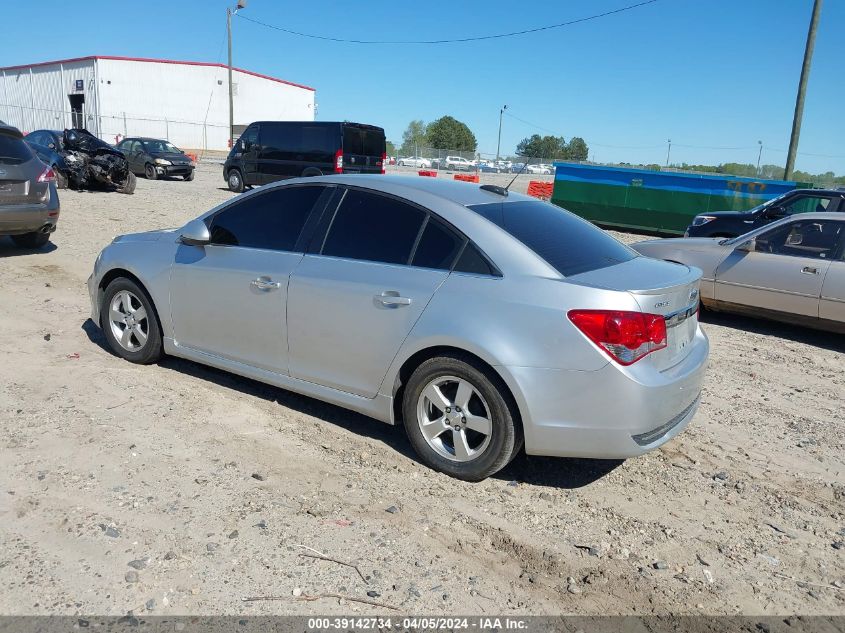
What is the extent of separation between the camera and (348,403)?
4141mm

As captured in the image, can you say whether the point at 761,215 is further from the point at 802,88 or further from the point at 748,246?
the point at 802,88

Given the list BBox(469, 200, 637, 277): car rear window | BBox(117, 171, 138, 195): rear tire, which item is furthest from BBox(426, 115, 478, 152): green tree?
BBox(469, 200, 637, 277): car rear window

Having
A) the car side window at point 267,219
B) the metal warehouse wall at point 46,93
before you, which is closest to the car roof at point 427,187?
the car side window at point 267,219

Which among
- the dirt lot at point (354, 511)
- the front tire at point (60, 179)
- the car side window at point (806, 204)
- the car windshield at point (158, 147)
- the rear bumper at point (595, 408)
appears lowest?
the dirt lot at point (354, 511)

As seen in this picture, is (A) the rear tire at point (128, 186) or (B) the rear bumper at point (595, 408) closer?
(B) the rear bumper at point (595, 408)

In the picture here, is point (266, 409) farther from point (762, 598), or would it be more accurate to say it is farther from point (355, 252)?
point (762, 598)

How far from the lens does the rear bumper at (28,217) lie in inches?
342

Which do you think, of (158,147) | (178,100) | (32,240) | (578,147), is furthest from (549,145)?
(32,240)

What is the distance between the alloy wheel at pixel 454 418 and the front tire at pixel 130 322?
2427mm

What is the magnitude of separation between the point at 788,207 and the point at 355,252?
1008cm

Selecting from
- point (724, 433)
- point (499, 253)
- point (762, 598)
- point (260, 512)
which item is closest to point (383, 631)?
point (260, 512)

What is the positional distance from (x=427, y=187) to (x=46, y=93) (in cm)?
6189

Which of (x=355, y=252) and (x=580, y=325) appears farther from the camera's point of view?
(x=355, y=252)

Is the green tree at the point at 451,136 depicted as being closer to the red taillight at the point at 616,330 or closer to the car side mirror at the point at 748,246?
the car side mirror at the point at 748,246
